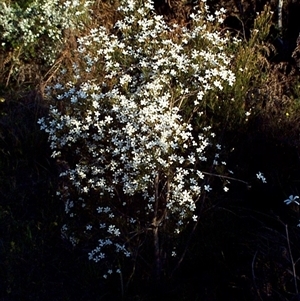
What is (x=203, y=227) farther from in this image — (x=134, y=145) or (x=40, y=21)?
(x=40, y=21)

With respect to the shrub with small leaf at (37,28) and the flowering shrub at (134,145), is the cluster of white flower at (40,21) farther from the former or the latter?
the flowering shrub at (134,145)

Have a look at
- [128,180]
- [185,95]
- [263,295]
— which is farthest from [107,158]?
[263,295]

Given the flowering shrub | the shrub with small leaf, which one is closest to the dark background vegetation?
the flowering shrub

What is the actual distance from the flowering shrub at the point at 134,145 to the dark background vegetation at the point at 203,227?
22cm

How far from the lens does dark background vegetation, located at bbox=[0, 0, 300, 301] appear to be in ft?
14.4

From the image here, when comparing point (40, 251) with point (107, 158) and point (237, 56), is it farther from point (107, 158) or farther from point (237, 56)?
point (237, 56)

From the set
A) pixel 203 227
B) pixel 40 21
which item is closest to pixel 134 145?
pixel 203 227

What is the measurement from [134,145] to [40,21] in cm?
262

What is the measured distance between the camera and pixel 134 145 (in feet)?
13.5

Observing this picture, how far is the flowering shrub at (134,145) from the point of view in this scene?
4168mm

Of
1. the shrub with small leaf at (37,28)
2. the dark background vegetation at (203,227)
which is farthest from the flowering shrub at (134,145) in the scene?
the shrub with small leaf at (37,28)

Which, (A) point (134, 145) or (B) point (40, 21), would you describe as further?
(B) point (40, 21)

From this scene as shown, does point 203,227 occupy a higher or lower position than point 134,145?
lower

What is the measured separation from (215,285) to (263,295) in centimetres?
54
